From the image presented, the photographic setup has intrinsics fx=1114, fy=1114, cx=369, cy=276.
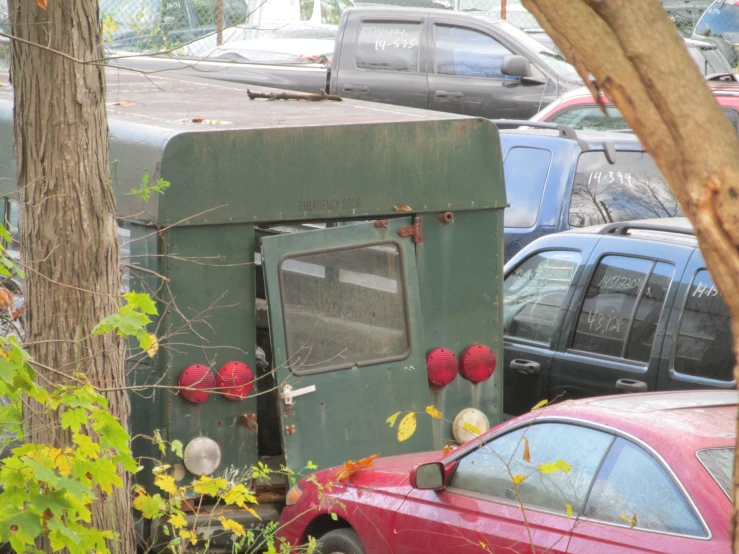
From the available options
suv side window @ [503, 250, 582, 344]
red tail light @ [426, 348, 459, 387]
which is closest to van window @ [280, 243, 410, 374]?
red tail light @ [426, 348, 459, 387]

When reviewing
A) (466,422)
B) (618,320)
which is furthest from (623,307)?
(466,422)

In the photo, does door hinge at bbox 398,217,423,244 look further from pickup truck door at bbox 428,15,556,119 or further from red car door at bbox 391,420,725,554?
pickup truck door at bbox 428,15,556,119

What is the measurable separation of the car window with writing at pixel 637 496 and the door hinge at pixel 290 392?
6.37ft

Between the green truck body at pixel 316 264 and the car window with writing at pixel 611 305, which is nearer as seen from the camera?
the green truck body at pixel 316 264

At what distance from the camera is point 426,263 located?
6.34 m

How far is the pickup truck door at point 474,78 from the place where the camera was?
47.7 ft

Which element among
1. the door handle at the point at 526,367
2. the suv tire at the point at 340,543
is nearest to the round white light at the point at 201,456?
the suv tire at the point at 340,543

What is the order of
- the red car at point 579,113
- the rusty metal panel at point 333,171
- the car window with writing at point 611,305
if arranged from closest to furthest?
the rusty metal panel at point 333,171, the car window with writing at point 611,305, the red car at point 579,113

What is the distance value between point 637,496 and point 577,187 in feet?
19.6

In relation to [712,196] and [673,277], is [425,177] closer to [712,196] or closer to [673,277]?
[673,277]

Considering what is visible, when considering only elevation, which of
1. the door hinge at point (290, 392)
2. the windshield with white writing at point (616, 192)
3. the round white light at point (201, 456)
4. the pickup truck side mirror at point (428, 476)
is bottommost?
the round white light at point (201, 456)

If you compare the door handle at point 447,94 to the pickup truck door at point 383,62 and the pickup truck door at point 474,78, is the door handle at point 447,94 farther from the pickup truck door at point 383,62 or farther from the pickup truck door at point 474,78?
the pickup truck door at point 383,62

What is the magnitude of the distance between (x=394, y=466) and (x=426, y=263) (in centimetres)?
127

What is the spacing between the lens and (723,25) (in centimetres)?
1916
